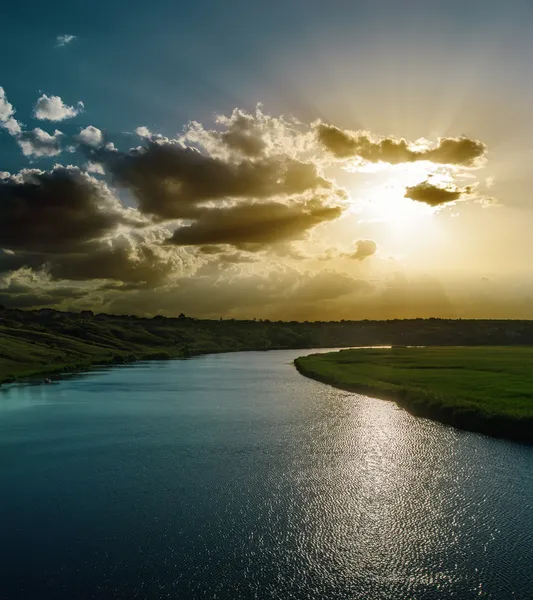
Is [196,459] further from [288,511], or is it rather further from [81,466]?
[288,511]

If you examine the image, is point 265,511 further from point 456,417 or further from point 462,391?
point 462,391

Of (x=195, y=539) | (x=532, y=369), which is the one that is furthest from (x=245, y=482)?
(x=532, y=369)

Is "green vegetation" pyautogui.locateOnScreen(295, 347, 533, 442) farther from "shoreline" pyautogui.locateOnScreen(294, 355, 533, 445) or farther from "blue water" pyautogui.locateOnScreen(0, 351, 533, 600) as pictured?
"blue water" pyautogui.locateOnScreen(0, 351, 533, 600)

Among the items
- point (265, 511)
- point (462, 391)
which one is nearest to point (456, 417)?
point (462, 391)

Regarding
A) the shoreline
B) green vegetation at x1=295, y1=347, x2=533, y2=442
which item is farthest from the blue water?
green vegetation at x1=295, y1=347, x2=533, y2=442

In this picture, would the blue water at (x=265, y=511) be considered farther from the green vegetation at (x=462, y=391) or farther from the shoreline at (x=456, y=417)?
the green vegetation at (x=462, y=391)

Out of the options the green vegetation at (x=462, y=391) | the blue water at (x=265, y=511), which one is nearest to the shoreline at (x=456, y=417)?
the green vegetation at (x=462, y=391)
